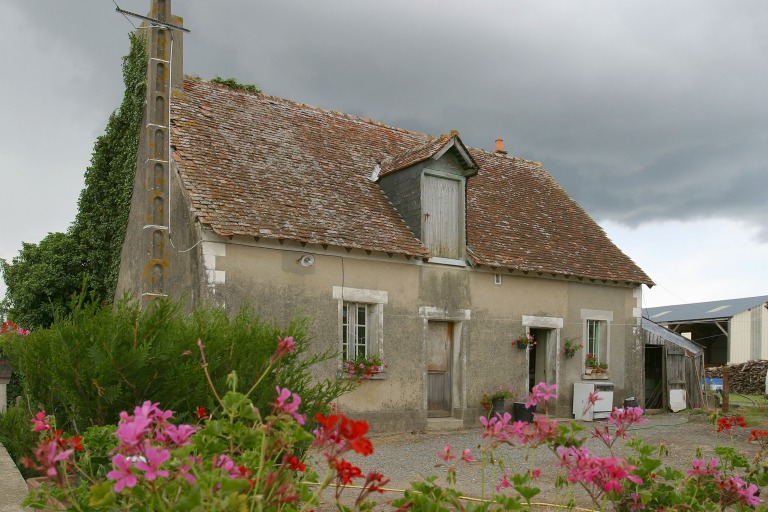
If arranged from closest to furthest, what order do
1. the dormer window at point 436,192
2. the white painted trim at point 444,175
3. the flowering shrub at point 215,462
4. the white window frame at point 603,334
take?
1. the flowering shrub at point 215,462
2. the dormer window at point 436,192
3. the white painted trim at point 444,175
4. the white window frame at point 603,334

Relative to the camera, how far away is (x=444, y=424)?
46.6ft

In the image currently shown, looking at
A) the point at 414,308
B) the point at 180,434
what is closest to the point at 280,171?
the point at 414,308

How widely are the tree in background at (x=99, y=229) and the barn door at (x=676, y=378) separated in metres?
14.5

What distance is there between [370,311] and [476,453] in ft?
11.7

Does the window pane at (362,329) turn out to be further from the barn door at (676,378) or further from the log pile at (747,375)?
the log pile at (747,375)

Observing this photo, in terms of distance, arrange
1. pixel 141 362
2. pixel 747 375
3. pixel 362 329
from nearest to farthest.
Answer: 1. pixel 141 362
2. pixel 362 329
3. pixel 747 375

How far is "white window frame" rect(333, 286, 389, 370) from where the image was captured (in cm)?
1292

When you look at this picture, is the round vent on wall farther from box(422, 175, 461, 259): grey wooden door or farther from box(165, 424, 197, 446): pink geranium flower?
box(165, 424, 197, 446): pink geranium flower

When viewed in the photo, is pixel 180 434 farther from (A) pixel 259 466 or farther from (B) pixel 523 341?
(B) pixel 523 341

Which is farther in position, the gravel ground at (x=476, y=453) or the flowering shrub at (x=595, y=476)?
the gravel ground at (x=476, y=453)

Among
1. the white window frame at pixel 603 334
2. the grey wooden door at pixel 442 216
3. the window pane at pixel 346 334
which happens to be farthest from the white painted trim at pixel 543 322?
the window pane at pixel 346 334

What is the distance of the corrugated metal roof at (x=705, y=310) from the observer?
33500 mm

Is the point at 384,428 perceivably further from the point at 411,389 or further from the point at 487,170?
the point at 487,170

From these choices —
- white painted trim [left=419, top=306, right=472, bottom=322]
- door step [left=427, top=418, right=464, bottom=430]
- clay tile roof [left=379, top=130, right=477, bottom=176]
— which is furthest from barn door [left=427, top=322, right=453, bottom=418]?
clay tile roof [left=379, top=130, right=477, bottom=176]
